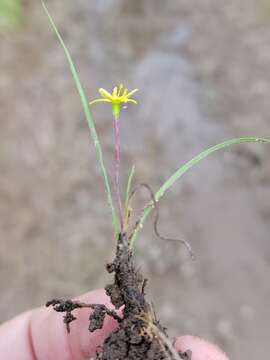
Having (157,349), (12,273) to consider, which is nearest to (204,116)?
(12,273)

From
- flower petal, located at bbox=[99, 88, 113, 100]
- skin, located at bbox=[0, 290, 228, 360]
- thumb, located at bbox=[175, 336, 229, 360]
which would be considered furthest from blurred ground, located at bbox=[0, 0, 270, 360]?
flower petal, located at bbox=[99, 88, 113, 100]

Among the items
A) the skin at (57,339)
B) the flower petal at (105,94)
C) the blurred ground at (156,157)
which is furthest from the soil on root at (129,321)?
the blurred ground at (156,157)

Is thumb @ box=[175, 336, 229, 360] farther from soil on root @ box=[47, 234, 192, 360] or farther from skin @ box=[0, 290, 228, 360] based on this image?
soil on root @ box=[47, 234, 192, 360]

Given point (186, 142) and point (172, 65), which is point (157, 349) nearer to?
point (186, 142)

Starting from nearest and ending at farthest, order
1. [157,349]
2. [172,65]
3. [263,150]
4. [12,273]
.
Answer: [157,349] < [12,273] < [263,150] < [172,65]

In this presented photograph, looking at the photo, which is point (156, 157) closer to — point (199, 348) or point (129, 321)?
point (199, 348)
